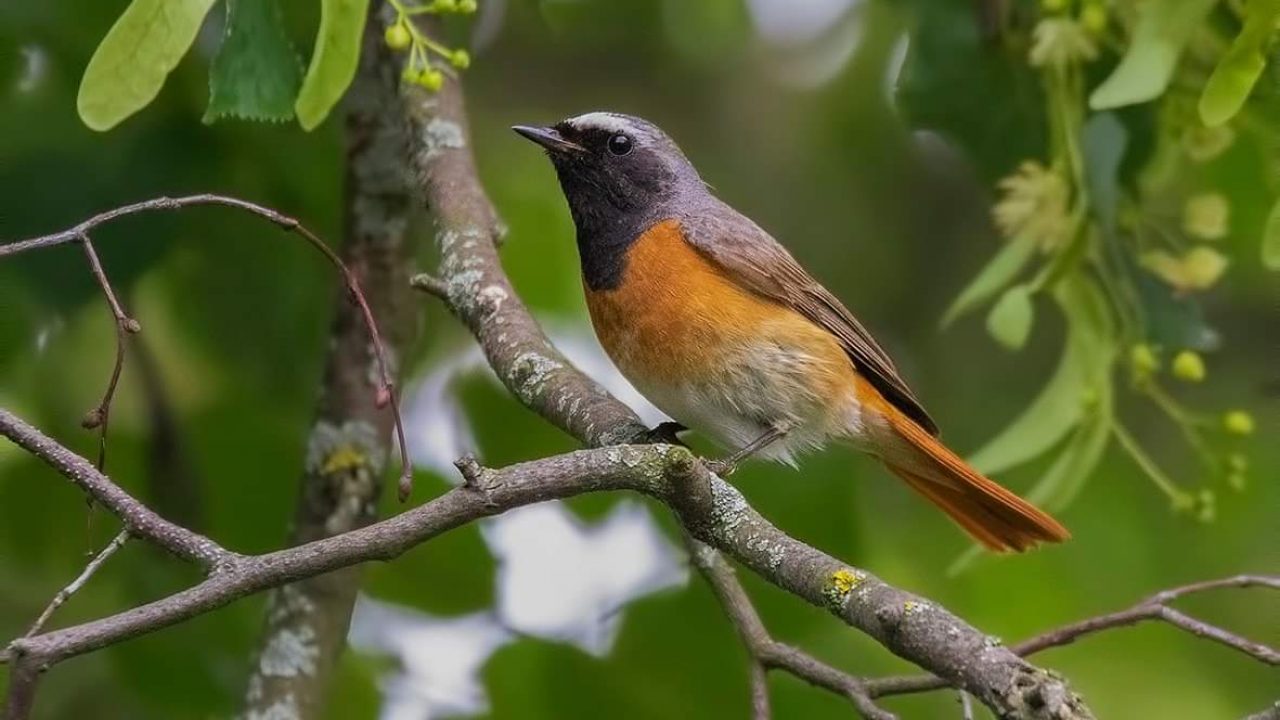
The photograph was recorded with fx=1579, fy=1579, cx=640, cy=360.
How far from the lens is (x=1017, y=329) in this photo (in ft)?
13.7

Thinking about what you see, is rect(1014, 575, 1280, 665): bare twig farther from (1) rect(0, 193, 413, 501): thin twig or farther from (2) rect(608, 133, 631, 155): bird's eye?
(2) rect(608, 133, 631, 155): bird's eye

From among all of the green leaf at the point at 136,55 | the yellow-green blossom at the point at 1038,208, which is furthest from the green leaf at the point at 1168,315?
the green leaf at the point at 136,55

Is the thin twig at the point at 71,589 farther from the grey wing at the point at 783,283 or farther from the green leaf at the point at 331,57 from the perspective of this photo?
the grey wing at the point at 783,283

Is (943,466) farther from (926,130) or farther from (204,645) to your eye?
(204,645)

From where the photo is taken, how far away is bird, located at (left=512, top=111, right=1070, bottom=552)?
4395mm

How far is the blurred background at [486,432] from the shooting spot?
475cm

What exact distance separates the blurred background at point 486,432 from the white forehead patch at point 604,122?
0.88 m

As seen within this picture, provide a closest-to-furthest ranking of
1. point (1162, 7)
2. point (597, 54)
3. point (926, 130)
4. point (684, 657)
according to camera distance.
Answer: point (1162, 7) < point (926, 130) < point (684, 657) < point (597, 54)

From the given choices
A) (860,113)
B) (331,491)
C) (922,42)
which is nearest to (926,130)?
(922,42)

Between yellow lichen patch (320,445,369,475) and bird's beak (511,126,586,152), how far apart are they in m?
1.10

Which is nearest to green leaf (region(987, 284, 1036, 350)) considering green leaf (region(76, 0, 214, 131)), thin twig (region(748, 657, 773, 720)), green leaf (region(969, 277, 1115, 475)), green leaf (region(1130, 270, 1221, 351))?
green leaf (region(969, 277, 1115, 475))

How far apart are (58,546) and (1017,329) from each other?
120 inches

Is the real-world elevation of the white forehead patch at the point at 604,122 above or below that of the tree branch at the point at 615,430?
above

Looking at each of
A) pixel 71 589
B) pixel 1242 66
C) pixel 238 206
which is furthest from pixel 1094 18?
pixel 71 589
